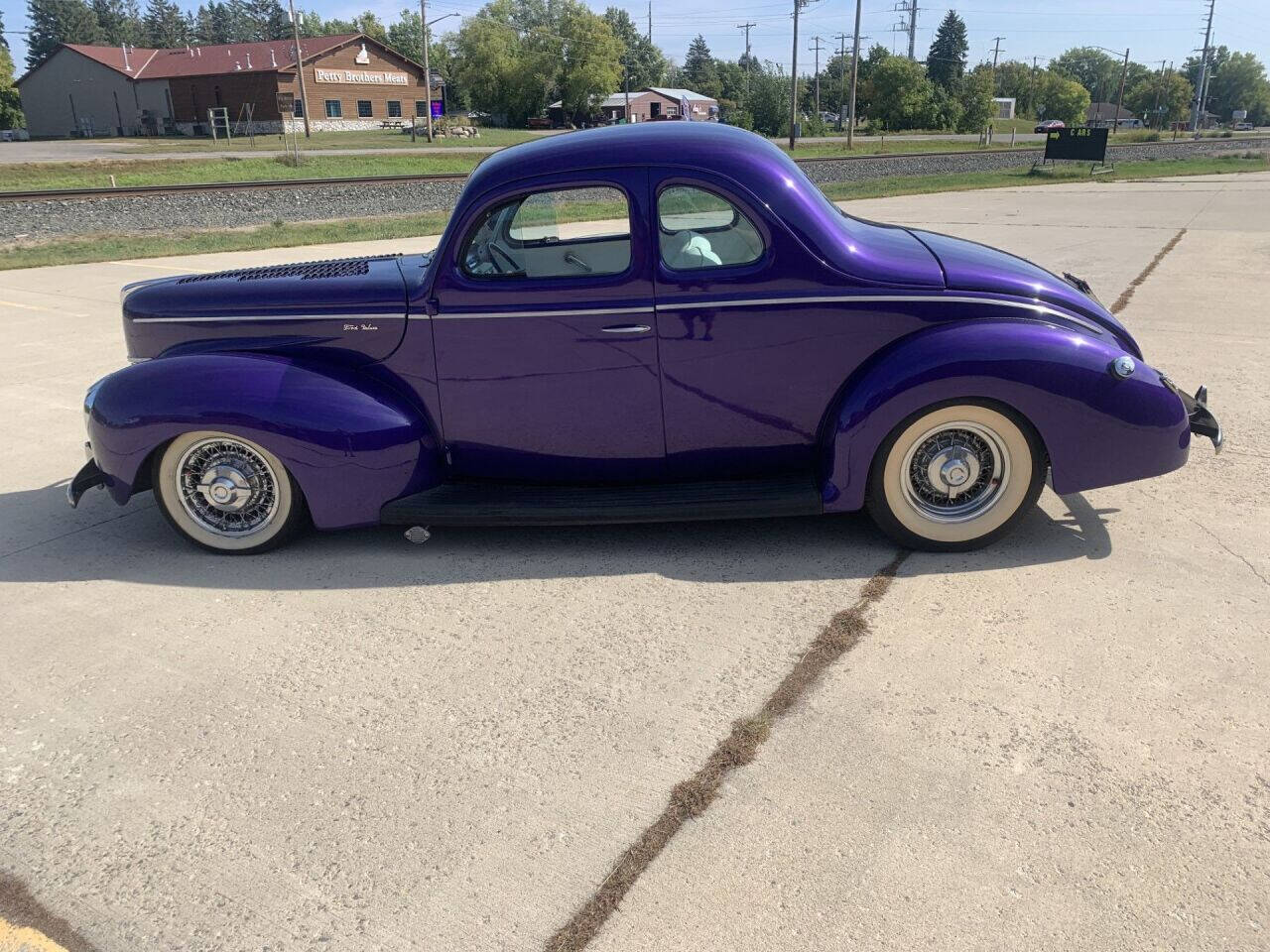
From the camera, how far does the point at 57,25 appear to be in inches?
4818

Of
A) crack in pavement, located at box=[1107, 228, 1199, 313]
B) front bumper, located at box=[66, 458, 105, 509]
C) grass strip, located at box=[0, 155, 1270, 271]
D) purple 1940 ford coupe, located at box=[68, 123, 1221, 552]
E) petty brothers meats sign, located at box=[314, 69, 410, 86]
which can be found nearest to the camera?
purple 1940 ford coupe, located at box=[68, 123, 1221, 552]

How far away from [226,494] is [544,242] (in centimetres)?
192

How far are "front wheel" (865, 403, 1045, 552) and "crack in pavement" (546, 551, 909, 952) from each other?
360 mm

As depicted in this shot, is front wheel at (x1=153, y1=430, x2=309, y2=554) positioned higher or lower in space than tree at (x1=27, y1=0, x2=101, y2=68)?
lower

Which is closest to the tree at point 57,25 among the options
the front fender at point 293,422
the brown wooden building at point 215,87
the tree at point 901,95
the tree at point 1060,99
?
the brown wooden building at point 215,87

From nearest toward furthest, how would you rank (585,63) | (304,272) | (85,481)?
1. (85,481)
2. (304,272)
3. (585,63)

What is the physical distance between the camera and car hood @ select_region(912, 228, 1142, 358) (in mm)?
4277

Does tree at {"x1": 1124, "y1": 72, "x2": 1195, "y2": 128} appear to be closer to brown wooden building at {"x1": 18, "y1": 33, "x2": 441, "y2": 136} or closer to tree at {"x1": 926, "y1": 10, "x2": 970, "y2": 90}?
tree at {"x1": 926, "y1": 10, "x2": 970, "y2": 90}

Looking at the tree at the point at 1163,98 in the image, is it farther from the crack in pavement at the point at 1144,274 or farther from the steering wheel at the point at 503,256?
the steering wheel at the point at 503,256

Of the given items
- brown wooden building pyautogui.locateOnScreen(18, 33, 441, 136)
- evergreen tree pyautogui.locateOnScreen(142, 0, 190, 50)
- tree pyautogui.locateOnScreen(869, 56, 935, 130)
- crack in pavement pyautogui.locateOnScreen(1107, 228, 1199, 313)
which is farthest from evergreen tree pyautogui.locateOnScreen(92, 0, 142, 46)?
crack in pavement pyautogui.locateOnScreen(1107, 228, 1199, 313)

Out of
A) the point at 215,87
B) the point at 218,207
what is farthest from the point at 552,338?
the point at 215,87

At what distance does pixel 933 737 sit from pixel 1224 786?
816 millimetres

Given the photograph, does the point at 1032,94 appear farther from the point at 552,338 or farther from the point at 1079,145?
the point at 552,338

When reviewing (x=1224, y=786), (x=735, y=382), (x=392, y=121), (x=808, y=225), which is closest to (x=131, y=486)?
(x=735, y=382)
